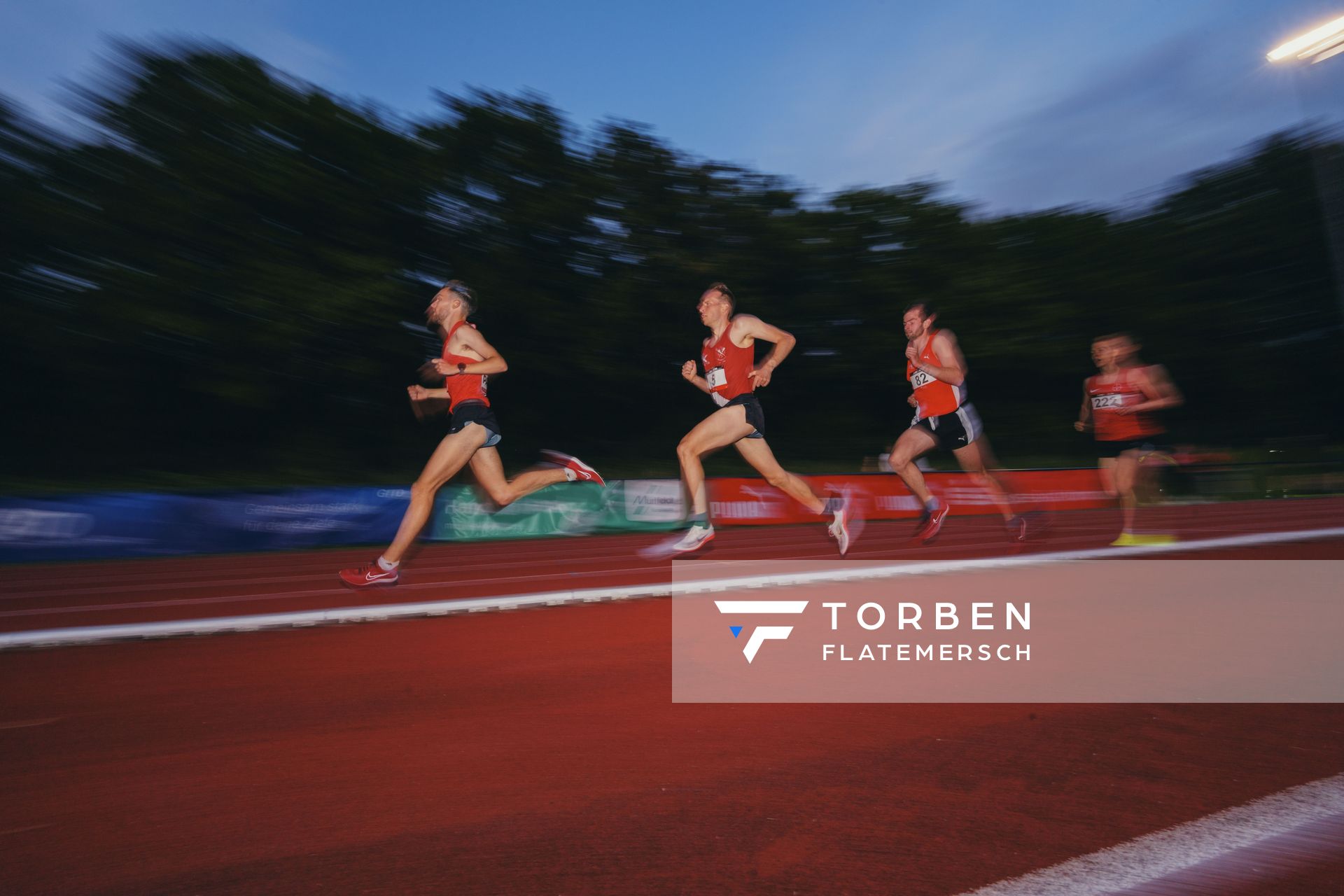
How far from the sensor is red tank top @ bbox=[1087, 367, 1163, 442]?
852 centimetres

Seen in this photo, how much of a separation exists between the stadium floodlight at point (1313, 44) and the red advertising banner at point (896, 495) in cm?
698

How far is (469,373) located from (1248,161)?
5187cm

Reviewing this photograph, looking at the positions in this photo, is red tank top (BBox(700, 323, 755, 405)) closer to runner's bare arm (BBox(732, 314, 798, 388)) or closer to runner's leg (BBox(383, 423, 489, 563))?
runner's bare arm (BBox(732, 314, 798, 388))

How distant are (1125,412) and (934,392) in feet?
7.40

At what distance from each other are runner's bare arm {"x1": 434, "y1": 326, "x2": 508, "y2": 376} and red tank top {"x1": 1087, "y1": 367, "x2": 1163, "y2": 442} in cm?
580

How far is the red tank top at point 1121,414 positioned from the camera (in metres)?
8.52

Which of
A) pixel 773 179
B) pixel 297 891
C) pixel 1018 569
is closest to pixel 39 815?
pixel 297 891

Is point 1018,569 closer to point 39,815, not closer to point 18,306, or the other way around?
point 39,815

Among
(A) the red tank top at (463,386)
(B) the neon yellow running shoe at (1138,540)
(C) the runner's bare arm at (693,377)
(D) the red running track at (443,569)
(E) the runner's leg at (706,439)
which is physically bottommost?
(D) the red running track at (443,569)

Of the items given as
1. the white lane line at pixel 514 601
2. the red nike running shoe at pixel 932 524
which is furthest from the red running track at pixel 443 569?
the white lane line at pixel 514 601

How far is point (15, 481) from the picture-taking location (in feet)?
44.4

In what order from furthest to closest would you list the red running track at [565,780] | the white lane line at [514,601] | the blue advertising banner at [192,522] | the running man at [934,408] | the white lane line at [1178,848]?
the blue advertising banner at [192,522]
the running man at [934,408]
the white lane line at [514,601]
the red running track at [565,780]
the white lane line at [1178,848]

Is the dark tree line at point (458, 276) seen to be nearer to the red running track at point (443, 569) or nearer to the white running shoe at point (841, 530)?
the red running track at point (443, 569)

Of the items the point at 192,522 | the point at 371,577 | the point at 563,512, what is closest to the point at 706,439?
the point at 371,577
